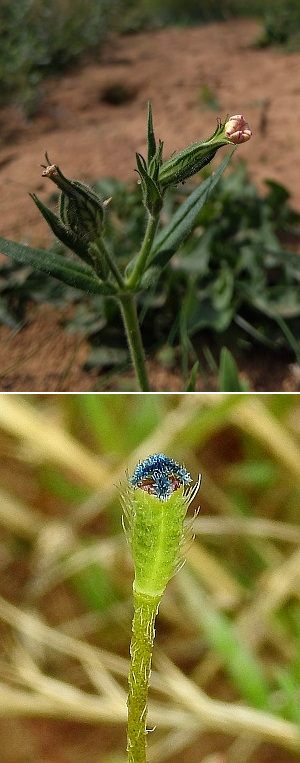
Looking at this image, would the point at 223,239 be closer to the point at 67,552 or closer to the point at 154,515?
the point at 67,552

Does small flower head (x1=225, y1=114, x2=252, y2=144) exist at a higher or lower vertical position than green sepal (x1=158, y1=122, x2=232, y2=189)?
lower

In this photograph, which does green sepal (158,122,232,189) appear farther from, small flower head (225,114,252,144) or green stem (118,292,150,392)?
green stem (118,292,150,392)

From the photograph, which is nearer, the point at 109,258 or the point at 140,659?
the point at 140,659

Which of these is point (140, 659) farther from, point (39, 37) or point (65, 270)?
point (39, 37)

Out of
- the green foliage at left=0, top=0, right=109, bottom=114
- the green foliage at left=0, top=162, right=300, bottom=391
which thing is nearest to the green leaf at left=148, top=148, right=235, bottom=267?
the green foliage at left=0, top=162, right=300, bottom=391

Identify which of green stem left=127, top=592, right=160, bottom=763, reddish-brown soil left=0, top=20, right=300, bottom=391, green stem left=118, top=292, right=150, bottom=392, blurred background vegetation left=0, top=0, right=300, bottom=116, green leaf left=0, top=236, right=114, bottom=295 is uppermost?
blurred background vegetation left=0, top=0, right=300, bottom=116

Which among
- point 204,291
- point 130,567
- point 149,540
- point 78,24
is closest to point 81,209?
point 130,567

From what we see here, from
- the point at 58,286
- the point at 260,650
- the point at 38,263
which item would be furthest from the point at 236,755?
the point at 58,286
